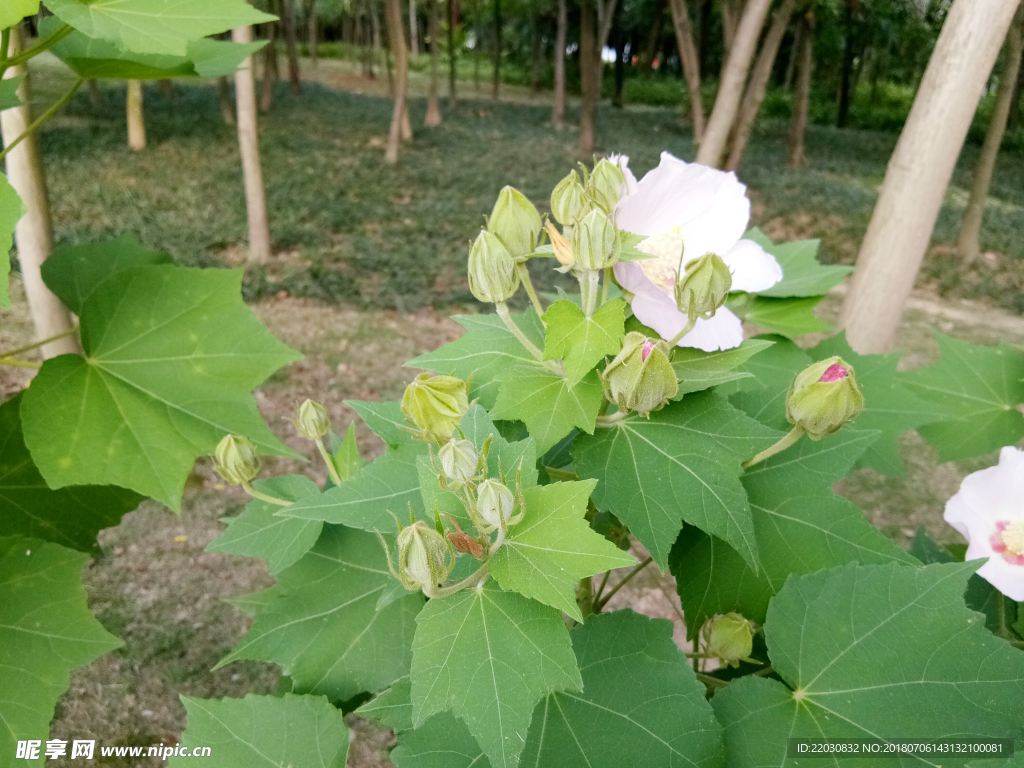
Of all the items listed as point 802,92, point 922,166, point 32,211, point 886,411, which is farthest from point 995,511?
point 802,92

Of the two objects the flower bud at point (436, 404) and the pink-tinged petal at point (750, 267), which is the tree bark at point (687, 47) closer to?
the pink-tinged petal at point (750, 267)

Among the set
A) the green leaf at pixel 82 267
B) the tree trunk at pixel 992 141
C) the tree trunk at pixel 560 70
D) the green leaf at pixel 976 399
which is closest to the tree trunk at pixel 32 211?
the green leaf at pixel 82 267

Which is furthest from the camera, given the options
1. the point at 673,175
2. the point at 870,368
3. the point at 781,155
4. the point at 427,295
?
the point at 781,155

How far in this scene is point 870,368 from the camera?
3.29 feet

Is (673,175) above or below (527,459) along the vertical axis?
above

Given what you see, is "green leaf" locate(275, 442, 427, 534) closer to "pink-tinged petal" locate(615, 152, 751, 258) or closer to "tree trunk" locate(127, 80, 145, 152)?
"pink-tinged petal" locate(615, 152, 751, 258)

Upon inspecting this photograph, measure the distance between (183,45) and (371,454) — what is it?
229cm

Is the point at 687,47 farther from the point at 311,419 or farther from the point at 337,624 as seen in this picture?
the point at 337,624

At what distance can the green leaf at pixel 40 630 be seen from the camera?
816mm

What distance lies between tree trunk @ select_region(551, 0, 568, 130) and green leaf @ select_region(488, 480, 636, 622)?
9345 mm

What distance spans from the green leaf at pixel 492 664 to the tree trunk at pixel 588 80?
7.61 meters

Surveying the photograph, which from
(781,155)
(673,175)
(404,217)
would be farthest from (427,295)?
(781,155)

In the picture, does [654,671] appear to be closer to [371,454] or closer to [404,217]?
[371,454]

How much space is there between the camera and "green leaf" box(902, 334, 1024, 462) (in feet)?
3.68
